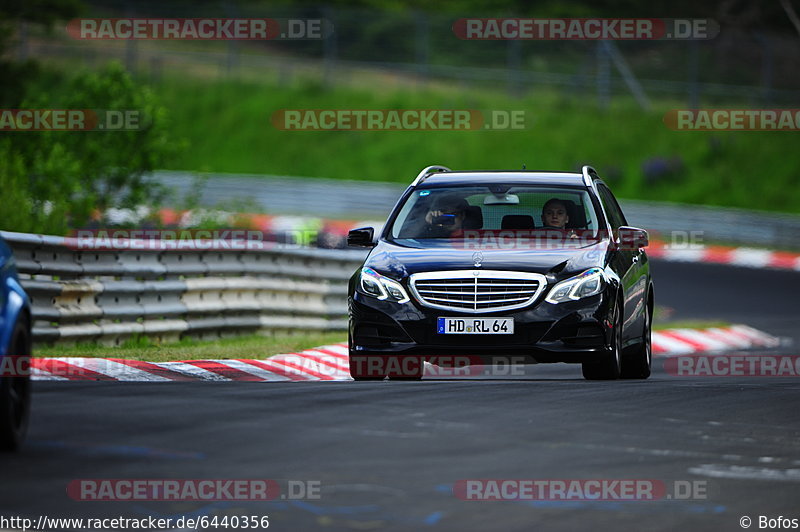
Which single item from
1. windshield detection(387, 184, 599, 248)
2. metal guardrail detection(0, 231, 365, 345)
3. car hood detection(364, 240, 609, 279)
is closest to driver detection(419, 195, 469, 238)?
windshield detection(387, 184, 599, 248)

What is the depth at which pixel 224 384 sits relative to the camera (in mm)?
11664

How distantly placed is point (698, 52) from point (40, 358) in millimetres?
37348

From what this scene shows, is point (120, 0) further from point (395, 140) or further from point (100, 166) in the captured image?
point (100, 166)

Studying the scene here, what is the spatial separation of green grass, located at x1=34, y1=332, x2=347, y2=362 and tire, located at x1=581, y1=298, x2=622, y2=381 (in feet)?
10.6

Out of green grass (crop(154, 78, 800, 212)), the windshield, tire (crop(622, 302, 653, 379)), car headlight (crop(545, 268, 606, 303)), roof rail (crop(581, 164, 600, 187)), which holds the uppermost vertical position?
green grass (crop(154, 78, 800, 212))

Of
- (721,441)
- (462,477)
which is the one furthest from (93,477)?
(721,441)

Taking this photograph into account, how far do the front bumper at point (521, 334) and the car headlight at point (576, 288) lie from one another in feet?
0.14

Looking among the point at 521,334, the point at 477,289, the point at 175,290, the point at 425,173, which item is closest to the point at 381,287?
the point at 477,289

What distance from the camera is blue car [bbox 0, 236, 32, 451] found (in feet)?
26.9

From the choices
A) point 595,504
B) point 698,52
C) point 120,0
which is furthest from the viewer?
point 120,0

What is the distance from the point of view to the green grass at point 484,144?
4725 centimetres

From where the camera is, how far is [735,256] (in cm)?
3712

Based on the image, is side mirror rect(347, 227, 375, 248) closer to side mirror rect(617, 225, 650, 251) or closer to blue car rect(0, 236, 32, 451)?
side mirror rect(617, 225, 650, 251)

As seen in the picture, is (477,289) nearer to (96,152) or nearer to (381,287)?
(381,287)
